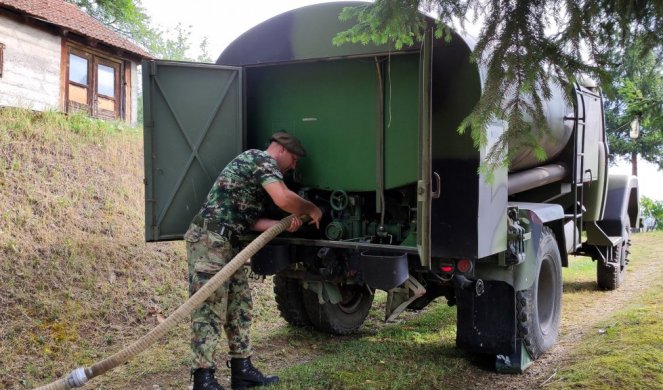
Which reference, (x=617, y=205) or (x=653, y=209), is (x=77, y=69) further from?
(x=653, y=209)

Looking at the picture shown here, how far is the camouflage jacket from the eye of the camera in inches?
165

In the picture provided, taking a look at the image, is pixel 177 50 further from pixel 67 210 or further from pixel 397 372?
pixel 397 372

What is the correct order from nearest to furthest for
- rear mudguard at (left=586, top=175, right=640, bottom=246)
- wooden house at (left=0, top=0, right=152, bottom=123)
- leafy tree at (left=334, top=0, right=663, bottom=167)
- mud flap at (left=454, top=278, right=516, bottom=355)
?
leafy tree at (left=334, top=0, right=663, bottom=167) → mud flap at (left=454, top=278, right=516, bottom=355) → rear mudguard at (left=586, top=175, right=640, bottom=246) → wooden house at (left=0, top=0, right=152, bottom=123)

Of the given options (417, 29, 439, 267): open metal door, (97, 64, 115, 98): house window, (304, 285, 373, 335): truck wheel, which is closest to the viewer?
(417, 29, 439, 267): open metal door

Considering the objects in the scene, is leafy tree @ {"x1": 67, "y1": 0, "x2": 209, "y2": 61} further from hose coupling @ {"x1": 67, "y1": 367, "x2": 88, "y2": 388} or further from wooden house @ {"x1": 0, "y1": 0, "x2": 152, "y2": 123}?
hose coupling @ {"x1": 67, "y1": 367, "x2": 88, "y2": 388}

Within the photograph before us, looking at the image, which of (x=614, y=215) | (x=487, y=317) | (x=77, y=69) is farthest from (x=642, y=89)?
(x=77, y=69)

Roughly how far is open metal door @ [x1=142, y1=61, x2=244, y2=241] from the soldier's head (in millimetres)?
605

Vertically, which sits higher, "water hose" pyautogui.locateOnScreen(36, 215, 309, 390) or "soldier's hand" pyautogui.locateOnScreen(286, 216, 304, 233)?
"soldier's hand" pyautogui.locateOnScreen(286, 216, 304, 233)

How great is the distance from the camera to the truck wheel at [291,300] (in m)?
5.87

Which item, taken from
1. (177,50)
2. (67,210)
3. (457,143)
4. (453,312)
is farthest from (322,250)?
(177,50)

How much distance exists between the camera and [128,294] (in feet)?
22.1

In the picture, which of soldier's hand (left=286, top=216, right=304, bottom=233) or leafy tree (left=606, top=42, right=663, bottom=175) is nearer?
leafy tree (left=606, top=42, right=663, bottom=175)

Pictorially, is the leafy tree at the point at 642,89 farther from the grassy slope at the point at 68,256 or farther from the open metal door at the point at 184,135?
the grassy slope at the point at 68,256

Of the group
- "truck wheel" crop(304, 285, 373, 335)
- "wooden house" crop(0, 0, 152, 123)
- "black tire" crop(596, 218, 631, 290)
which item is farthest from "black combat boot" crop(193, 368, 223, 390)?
"wooden house" crop(0, 0, 152, 123)
